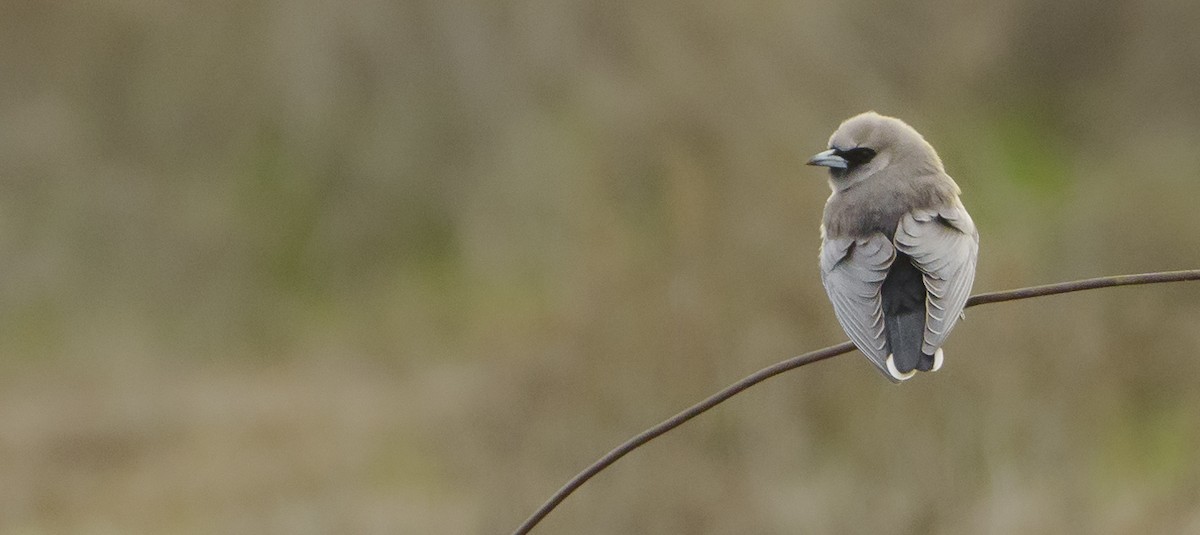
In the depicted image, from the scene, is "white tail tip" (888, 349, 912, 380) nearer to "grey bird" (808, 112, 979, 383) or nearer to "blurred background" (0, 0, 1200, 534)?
"grey bird" (808, 112, 979, 383)

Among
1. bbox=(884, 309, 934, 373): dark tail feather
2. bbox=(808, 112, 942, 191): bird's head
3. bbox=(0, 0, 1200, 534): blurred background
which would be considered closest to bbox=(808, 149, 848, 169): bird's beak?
bbox=(808, 112, 942, 191): bird's head

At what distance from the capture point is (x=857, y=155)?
13.3 ft

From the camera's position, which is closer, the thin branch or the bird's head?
the thin branch

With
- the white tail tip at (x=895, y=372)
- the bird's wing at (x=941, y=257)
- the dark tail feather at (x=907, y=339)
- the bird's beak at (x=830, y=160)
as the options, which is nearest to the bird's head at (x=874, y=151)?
the bird's beak at (x=830, y=160)

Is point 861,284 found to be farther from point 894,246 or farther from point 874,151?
point 874,151

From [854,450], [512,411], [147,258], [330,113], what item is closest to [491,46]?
[330,113]

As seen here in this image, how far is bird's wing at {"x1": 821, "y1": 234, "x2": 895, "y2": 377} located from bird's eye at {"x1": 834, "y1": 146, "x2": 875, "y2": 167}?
279mm

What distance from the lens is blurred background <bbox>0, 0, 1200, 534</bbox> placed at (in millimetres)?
7320

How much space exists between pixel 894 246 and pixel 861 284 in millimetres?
142

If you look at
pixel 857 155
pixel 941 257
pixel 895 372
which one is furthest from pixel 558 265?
pixel 895 372

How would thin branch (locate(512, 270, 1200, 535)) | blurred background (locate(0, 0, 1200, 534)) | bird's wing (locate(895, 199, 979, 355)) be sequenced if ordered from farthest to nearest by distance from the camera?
blurred background (locate(0, 0, 1200, 534)) < bird's wing (locate(895, 199, 979, 355)) < thin branch (locate(512, 270, 1200, 535))

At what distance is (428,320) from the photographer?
11.4 metres

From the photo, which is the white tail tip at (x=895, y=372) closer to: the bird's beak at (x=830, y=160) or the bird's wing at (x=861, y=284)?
the bird's wing at (x=861, y=284)

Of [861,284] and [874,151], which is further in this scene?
[874,151]
